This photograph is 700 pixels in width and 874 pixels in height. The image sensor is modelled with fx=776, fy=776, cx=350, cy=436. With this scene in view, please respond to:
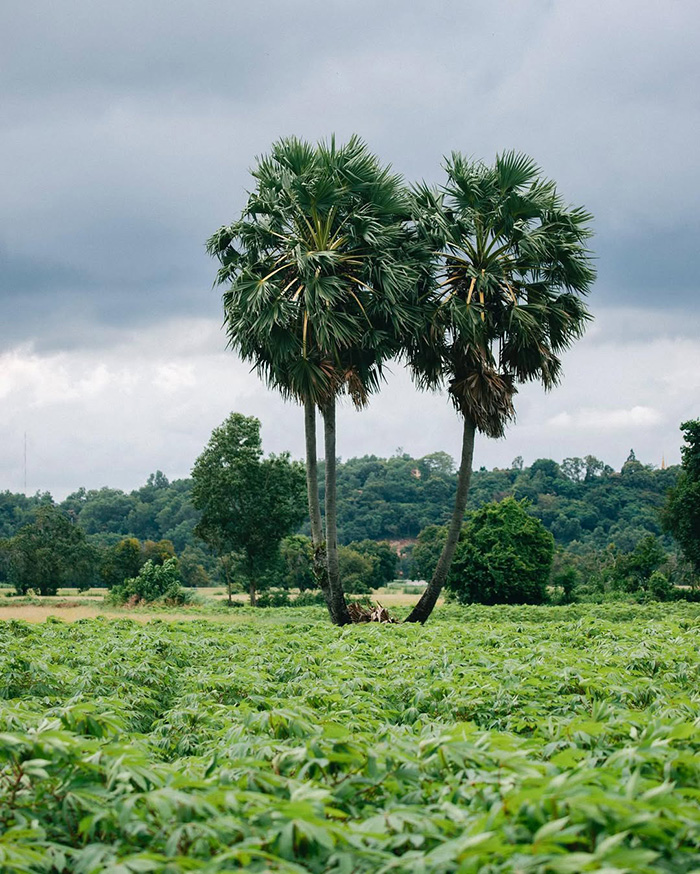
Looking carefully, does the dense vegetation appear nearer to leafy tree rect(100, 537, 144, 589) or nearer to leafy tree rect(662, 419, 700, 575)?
leafy tree rect(100, 537, 144, 589)

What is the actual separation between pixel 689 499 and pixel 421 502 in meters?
51.4

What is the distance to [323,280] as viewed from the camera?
15.2 metres

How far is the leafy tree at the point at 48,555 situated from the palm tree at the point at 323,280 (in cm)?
3052

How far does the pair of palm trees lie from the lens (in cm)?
1577

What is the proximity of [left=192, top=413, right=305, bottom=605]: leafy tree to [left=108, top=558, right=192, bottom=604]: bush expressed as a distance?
3829mm

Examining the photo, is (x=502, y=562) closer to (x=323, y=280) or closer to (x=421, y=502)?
(x=323, y=280)

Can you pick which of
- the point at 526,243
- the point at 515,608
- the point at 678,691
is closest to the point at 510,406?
the point at 526,243

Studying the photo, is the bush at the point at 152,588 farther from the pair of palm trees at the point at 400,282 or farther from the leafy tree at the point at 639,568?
the leafy tree at the point at 639,568

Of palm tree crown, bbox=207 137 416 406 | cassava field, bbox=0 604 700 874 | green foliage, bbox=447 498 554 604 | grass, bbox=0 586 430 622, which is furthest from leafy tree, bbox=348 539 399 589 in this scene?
cassava field, bbox=0 604 700 874

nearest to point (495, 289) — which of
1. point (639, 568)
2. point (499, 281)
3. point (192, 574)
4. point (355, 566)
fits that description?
point (499, 281)

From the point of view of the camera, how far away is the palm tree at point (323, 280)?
1530 cm

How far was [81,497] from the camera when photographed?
9550 cm

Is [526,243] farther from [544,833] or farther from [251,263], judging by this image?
[544,833]

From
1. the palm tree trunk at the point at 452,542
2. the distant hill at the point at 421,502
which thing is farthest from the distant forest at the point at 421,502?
the palm tree trunk at the point at 452,542
